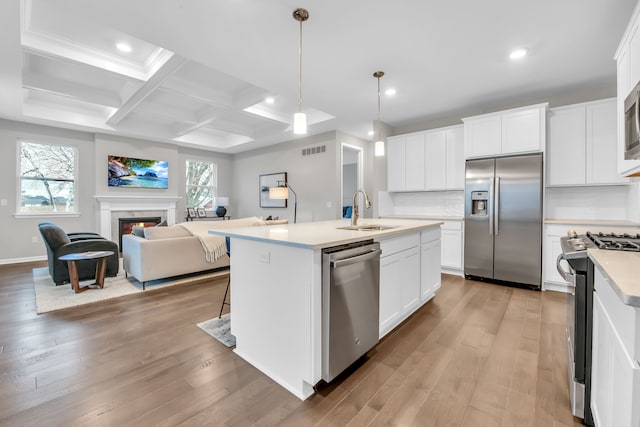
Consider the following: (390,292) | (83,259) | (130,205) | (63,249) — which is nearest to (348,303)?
(390,292)

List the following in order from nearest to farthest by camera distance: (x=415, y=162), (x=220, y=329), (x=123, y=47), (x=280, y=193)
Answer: (x=220, y=329), (x=123, y=47), (x=415, y=162), (x=280, y=193)

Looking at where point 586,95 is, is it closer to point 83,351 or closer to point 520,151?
point 520,151

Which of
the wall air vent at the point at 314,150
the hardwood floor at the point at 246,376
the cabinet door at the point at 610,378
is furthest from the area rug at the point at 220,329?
the wall air vent at the point at 314,150

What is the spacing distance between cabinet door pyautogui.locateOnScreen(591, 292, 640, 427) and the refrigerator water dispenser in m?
2.89

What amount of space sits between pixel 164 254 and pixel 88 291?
0.97m

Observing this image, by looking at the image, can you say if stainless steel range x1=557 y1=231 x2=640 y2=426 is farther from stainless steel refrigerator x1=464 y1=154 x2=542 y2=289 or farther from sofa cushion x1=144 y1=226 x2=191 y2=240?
sofa cushion x1=144 y1=226 x2=191 y2=240

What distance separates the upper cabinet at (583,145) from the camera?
3428 millimetres

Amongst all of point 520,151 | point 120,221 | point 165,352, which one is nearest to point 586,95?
point 520,151

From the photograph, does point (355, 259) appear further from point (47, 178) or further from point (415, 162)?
point (47, 178)

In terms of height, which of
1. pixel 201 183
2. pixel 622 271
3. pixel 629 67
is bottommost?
pixel 622 271

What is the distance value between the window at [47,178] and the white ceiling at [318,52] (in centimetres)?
80

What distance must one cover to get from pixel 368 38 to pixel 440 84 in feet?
4.95

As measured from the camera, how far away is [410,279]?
105 inches

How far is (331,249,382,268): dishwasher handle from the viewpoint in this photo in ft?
5.48
